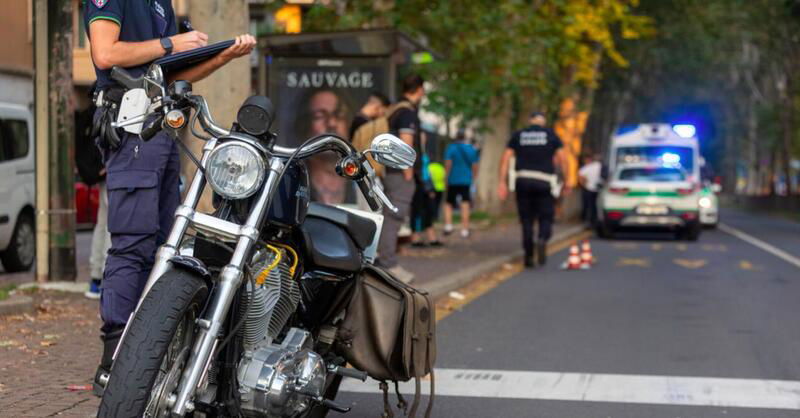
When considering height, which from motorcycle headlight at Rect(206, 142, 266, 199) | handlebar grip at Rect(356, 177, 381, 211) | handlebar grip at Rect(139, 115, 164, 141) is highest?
handlebar grip at Rect(139, 115, 164, 141)

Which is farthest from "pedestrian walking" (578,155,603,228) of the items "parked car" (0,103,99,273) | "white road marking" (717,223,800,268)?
"parked car" (0,103,99,273)

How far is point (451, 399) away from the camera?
6902mm

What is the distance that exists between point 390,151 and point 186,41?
1.15m

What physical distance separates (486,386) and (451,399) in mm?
479

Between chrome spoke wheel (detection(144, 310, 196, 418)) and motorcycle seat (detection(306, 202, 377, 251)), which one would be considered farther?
motorcycle seat (detection(306, 202, 377, 251))

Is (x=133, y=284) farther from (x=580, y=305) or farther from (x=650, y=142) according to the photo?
(x=650, y=142)

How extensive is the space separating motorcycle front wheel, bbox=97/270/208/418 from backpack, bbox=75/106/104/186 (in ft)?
20.0

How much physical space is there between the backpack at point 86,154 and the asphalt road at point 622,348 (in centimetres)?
287

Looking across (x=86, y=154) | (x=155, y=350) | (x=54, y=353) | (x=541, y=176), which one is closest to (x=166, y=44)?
(x=155, y=350)

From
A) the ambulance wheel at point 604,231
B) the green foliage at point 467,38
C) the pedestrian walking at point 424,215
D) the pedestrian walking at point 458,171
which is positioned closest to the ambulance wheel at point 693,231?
the ambulance wheel at point 604,231

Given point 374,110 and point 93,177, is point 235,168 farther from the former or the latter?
point 374,110

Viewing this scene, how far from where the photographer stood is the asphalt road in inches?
268

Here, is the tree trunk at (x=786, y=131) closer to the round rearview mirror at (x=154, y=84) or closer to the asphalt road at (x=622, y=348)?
the asphalt road at (x=622, y=348)

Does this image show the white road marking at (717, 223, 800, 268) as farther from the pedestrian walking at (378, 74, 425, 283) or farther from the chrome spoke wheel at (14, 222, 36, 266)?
the chrome spoke wheel at (14, 222, 36, 266)
